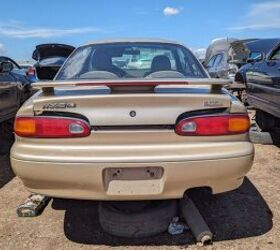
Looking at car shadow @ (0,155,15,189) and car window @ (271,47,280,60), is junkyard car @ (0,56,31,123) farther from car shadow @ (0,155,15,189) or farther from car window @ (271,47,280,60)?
car window @ (271,47,280,60)

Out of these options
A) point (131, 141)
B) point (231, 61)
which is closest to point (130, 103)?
point (131, 141)

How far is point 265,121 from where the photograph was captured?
7367 millimetres

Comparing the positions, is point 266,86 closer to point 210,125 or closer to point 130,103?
point 210,125

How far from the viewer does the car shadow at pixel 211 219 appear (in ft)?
11.4

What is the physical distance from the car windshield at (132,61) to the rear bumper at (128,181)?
1250mm

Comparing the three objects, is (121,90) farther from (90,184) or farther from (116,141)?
(90,184)

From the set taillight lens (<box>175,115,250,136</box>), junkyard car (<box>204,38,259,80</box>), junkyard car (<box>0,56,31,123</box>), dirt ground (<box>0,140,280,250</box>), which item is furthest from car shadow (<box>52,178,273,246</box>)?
junkyard car (<box>204,38,259,80</box>)

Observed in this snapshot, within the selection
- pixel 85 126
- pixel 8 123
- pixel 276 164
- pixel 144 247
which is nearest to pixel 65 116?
pixel 85 126

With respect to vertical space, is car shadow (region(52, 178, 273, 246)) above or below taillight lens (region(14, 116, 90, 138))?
below

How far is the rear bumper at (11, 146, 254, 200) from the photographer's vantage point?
305 cm

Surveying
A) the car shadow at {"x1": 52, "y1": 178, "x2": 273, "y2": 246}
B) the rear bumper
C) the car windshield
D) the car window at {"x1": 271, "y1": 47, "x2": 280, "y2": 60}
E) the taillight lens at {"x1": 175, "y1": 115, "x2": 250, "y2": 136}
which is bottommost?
the car shadow at {"x1": 52, "y1": 178, "x2": 273, "y2": 246}

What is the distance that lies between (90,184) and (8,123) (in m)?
4.77

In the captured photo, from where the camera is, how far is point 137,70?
4.61 metres

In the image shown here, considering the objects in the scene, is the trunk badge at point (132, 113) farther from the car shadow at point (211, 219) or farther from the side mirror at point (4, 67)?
the side mirror at point (4, 67)
